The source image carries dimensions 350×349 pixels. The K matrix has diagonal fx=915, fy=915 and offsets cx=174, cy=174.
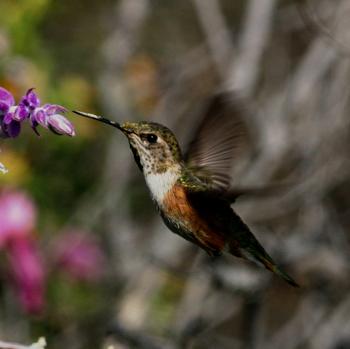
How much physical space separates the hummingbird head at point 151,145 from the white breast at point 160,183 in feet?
0.04

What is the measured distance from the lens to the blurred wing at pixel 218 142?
116 inches

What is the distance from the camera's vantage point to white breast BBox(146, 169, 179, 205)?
2.87 m

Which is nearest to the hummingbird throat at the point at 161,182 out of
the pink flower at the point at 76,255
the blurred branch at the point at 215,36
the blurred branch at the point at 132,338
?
the blurred branch at the point at 132,338

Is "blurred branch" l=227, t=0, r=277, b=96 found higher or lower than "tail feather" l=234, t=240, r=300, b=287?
higher

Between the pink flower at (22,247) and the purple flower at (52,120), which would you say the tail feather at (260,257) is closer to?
the purple flower at (52,120)

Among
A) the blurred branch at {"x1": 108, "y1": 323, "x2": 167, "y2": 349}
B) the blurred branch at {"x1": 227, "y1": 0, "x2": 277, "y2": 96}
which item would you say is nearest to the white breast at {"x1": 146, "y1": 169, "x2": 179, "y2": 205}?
the blurred branch at {"x1": 108, "y1": 323, "x2": 167, "y2": 349}

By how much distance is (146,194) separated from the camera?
268 inches

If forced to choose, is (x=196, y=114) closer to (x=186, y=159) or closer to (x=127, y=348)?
(x=127, y=348)

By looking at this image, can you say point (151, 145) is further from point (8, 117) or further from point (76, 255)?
point (76, 255)

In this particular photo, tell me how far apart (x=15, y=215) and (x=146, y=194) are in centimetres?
179

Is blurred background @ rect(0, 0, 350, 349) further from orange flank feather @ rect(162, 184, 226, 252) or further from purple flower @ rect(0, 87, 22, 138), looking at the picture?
purple flower @ rect(0, 87, 22, 138)

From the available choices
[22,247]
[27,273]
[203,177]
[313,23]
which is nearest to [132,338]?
[27,273]

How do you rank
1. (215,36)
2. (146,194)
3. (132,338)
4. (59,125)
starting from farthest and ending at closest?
(146,194), (215,36), (132,338), (59,125)

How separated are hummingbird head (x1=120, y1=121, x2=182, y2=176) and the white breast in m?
0.01
